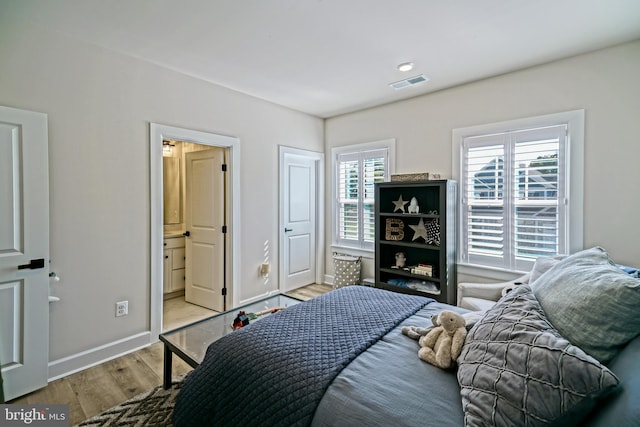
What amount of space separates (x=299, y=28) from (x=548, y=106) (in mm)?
2422

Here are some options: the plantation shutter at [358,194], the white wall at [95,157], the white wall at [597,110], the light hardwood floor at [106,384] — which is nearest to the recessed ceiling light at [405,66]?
the white wall at [597,110]

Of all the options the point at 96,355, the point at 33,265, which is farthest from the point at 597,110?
the point at 96,355

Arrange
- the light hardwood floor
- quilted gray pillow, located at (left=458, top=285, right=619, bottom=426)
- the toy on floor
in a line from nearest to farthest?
quilted gray pillow, located at (left=458, top=285, right=619, bottom=426)
the light hardwood floor
the toy on floor

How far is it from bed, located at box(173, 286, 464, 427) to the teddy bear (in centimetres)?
4

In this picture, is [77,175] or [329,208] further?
[329,208]

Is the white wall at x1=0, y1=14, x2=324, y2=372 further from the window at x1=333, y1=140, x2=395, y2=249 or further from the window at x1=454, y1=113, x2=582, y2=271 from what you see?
the window at x1=454, y1=113, x2=582, y2=271

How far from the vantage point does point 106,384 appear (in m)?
2.23

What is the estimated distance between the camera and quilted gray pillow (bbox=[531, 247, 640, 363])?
933 millimetres

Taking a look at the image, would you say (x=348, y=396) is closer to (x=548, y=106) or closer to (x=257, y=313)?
(x=257, y=313)

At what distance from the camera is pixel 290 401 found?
1.16 metres

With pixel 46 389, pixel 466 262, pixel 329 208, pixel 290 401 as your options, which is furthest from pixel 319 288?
pixel 290 401

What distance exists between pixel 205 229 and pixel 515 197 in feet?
11.6

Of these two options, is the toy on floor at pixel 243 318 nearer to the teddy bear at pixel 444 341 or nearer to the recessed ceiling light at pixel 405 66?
the teddy bear at pixel 444 341

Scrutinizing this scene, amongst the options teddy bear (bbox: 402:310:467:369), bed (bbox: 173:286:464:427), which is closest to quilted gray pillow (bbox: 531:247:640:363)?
teddy bear (bbox: 402:310:467:369)
